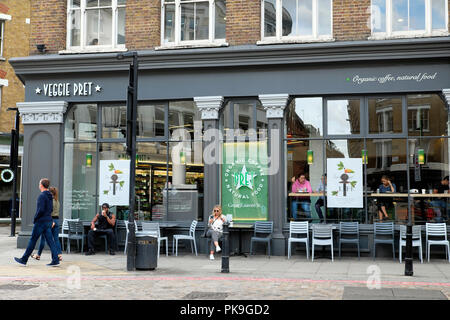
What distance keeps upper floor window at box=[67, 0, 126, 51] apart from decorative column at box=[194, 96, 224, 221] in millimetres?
3436

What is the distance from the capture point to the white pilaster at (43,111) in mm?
15953

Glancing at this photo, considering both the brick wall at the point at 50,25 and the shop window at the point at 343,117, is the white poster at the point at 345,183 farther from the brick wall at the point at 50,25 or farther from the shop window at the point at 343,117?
the brick wall at the point at 50,25

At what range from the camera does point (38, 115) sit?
16141 millimetres

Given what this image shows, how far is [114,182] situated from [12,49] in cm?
1514

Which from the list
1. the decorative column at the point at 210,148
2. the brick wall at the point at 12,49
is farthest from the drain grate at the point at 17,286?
the brick wall at the point at 12,49

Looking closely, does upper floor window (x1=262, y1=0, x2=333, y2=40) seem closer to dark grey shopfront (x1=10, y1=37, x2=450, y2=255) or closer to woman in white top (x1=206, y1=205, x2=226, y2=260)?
dark grey shopfront (x1=10, y1=37, x2=450, y2=255)

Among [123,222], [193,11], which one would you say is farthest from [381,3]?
[123,222]

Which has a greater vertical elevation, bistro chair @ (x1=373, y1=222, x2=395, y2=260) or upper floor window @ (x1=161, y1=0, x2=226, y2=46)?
upper floor window @ (x1=161, y1=0, x2=226, y2=46)

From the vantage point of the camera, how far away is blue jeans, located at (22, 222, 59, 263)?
11.9 meters

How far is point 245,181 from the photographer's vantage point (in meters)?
15.0

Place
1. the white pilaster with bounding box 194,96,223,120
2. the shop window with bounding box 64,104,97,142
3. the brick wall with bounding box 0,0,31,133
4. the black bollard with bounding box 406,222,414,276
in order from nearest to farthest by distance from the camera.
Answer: the black bollard with bounding box 406,222,414,276 → the white pilaster with bounding box 194,96,223,120 → the shop window with bounding box 64,104,97,142 → the brick wall with bounding box 0,0,31,133

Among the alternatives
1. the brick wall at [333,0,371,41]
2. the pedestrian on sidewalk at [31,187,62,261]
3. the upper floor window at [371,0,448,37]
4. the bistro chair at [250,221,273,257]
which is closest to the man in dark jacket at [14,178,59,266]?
the pedestrian on sidewalk at [31,187,62,261]

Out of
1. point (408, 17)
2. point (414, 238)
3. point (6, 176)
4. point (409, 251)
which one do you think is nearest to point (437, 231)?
point (414, 238)
